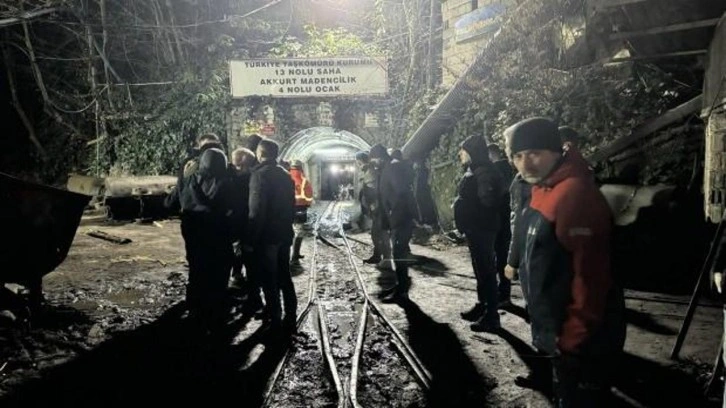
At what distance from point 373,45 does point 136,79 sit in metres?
9.30

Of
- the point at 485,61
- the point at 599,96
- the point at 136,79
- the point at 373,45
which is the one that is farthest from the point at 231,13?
the point at 599,96

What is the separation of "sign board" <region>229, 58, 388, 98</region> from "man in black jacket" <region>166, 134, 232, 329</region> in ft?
34.7

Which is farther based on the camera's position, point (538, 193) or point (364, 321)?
point (364, 321)

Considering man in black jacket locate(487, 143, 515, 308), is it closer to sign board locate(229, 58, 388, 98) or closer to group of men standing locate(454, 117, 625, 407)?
group of men standing locate(454, 117, 625, 407)

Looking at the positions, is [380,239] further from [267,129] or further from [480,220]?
[267,129]

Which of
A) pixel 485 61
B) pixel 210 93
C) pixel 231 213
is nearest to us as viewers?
pixel 231 213

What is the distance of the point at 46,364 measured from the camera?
162 inches

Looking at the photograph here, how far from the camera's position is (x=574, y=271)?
204 centimetres

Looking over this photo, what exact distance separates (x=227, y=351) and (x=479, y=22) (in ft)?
36.1

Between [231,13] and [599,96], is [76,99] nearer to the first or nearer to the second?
[231,13]

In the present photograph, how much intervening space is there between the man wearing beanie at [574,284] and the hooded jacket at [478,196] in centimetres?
268

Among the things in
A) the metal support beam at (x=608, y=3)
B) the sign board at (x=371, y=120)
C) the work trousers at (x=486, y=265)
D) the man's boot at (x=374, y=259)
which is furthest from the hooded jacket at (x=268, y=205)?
the sign board at (x=371, y=120)

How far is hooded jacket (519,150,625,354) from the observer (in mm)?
2023

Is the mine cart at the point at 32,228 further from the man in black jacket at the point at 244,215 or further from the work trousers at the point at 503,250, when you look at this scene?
the work trousers at the point at 503,250
